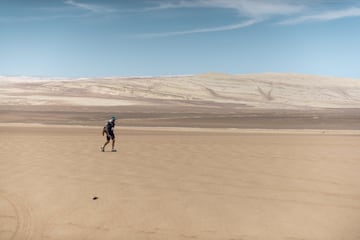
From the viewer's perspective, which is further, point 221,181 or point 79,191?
point 221,181

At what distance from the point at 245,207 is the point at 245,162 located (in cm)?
540

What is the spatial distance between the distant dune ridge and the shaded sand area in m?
62.0

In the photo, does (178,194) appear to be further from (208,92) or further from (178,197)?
(208,92)

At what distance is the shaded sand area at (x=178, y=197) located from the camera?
8.27 m

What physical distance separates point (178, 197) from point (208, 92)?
333 feet

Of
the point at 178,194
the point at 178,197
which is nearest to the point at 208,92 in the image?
the point at 178,194

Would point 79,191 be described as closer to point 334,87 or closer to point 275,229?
point 275,229

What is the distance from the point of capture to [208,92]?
11100 cm

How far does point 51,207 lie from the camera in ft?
30.9

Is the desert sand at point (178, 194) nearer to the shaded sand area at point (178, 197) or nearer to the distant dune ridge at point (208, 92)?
the shaded sand area at point (178, 197)

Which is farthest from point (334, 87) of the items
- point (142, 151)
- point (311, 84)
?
point (142, 151)

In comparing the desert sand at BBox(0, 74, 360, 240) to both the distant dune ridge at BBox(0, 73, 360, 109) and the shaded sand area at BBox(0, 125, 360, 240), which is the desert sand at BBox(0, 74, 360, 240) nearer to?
the shaded sand area at BBox(0, 125, 360, 240)

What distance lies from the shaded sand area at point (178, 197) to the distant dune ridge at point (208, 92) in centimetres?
6200

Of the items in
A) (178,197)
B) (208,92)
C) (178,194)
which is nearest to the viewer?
(178,197)
